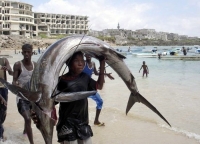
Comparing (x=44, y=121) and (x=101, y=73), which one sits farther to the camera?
(x=101, y=73)

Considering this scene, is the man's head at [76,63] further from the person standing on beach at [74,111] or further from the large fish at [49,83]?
the large fish at [49,83]

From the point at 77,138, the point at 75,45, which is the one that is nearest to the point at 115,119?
the point at 77,138

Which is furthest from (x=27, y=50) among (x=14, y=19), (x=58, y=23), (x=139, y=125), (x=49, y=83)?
(x=58, y=23)

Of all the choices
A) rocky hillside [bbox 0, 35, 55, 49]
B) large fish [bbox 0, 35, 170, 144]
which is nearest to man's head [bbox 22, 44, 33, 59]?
large fish [bbox 0, 35, 170, 144]

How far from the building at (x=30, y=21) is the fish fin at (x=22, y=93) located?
3264 inches

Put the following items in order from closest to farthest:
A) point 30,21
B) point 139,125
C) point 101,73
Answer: point 101,73 < point 139,125 < point 30,21

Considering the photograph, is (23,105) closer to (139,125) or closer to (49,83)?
(49,83)

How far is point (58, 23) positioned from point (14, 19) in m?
28.4

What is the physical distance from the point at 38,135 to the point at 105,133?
60.7 inches

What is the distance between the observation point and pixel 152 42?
18462 centimetres

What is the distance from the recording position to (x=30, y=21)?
10356 cm

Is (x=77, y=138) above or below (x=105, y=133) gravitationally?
above

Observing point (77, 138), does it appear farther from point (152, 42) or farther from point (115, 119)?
point (152, 42)

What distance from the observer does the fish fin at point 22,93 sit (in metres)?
2.80
